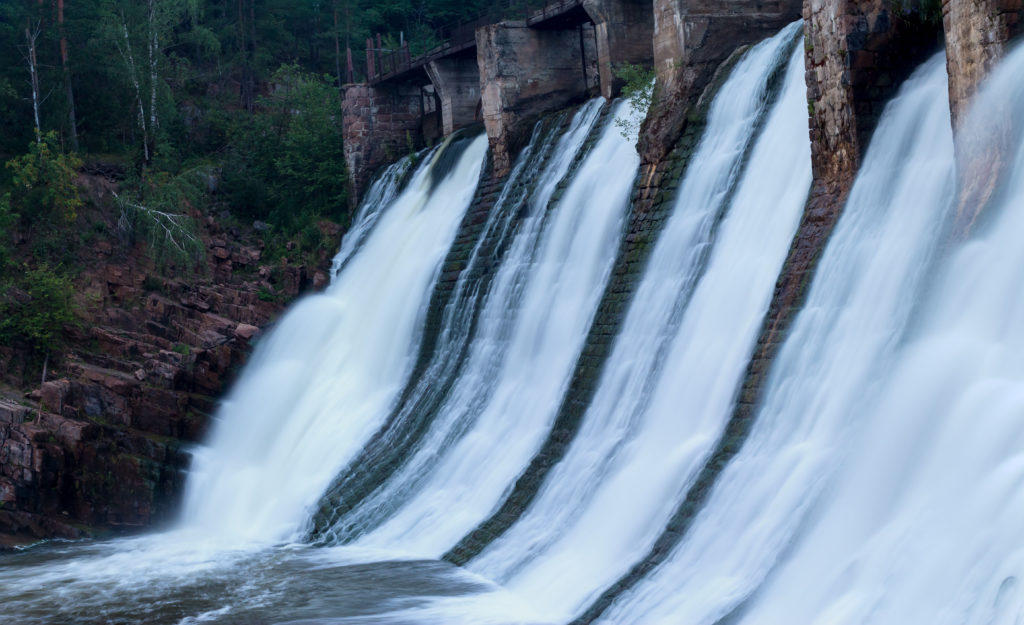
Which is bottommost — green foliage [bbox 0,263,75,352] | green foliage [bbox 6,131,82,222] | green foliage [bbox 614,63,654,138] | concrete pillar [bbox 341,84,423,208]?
green foliage [bbox 0,263,75,352]

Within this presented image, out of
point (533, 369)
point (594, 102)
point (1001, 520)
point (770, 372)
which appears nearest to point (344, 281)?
point (594, 102)

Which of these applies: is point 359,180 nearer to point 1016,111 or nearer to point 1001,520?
point 1016,111

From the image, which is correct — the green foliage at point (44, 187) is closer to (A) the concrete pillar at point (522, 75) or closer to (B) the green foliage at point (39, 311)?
(B) the green foliage at point (39, 311)

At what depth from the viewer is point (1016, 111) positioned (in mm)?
12375

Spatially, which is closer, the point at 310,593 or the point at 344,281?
the point at 310,593

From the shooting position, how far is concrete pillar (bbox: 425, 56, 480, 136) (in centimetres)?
3222

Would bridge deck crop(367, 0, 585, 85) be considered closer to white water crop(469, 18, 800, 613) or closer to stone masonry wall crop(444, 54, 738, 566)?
stone masonry wall crop(444, 54, 738, 566)

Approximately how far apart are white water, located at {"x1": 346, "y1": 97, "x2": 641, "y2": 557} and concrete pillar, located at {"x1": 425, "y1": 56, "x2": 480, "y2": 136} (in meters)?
9.80

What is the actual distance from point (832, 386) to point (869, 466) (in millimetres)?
1657

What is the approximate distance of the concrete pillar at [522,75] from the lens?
2695 centimetres

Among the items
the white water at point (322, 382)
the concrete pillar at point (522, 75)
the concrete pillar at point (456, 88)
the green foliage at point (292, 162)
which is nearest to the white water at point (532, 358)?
the white water at point (322, 382)

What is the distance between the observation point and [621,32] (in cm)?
2497

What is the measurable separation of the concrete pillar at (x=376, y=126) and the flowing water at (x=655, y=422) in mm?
9068

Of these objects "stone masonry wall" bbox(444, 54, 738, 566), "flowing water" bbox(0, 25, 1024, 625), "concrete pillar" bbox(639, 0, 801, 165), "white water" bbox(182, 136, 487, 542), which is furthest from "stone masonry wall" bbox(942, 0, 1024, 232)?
"white water" bbox(182, 136, 487, 542)
